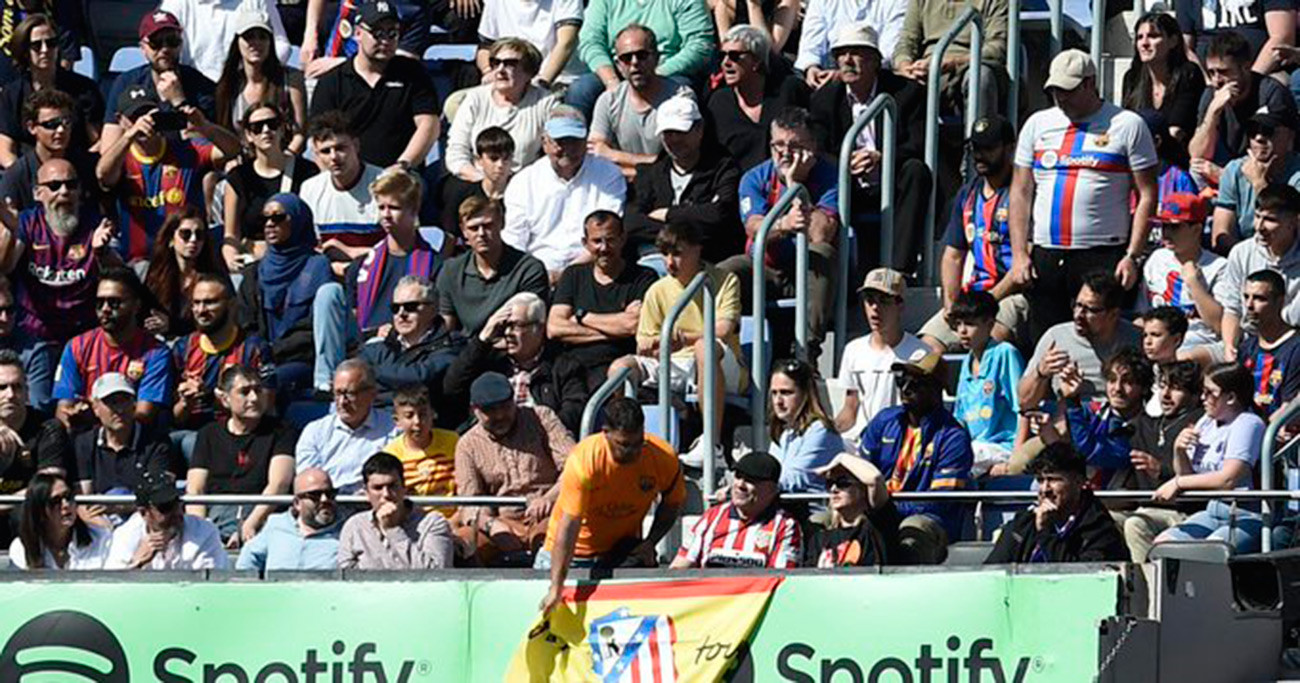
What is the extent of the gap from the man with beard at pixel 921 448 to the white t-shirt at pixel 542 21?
4.78m

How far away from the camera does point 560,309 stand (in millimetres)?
16719

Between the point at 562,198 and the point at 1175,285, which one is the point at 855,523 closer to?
the point at 1175,285

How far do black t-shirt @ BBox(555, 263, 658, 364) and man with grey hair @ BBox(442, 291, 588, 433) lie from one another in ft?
0.74

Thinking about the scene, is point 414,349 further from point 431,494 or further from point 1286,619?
point 1286,619

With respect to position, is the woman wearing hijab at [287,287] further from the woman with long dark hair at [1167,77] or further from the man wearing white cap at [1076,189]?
the woman with long dark hair at [1167,77]

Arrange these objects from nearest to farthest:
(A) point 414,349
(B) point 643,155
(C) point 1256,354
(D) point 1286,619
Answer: (D) point 1286,619, (C) point 1256,354, (A) point 414,349, (B) point 643,155

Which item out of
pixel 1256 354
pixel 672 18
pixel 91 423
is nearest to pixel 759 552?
pixel 1256 354

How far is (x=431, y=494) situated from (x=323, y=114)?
349cm

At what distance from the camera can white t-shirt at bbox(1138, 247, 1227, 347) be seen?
1634cm

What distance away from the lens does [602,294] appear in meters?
16.7

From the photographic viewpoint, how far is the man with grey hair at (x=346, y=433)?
16062mm

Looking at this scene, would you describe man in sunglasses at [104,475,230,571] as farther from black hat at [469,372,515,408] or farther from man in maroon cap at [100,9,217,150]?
man in maroon cap at [100,9,217,150]

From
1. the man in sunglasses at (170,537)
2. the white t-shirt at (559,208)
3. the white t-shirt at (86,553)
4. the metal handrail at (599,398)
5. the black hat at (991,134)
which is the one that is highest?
the black hat at (991,134)

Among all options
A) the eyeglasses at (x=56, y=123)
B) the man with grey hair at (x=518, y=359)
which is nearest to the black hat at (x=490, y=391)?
the man with grey hair at (x=518, y=359)
